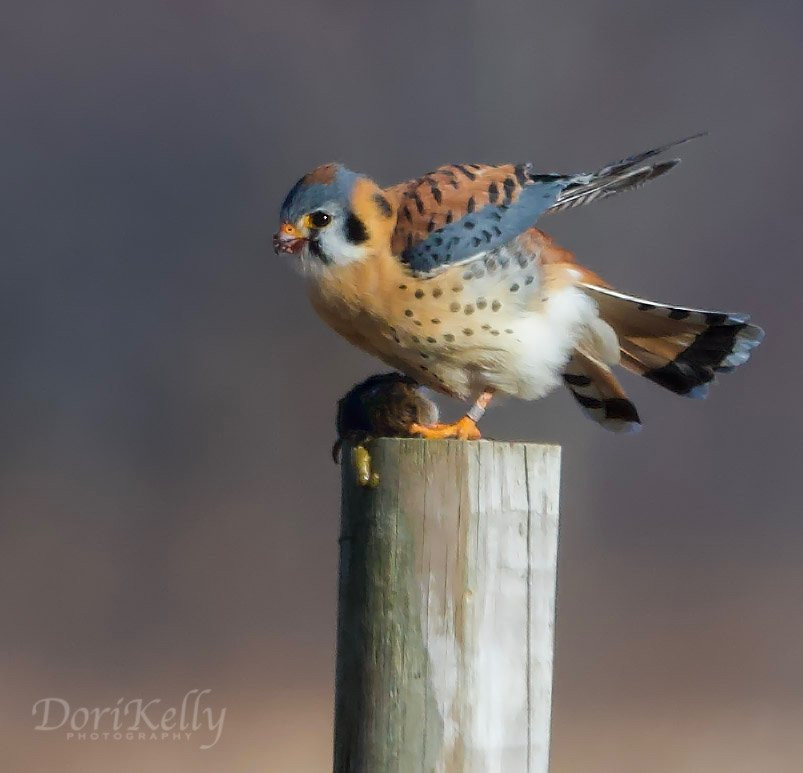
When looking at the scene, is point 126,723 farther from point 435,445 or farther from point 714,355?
point 435,445

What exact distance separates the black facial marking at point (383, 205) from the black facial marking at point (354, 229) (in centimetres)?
6

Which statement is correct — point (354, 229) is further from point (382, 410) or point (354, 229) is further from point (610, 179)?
point (610, 179)

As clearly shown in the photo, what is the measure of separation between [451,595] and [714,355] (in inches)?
40.3

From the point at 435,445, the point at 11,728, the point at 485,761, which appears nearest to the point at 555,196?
the point at 435,445

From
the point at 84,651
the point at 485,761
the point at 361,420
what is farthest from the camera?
the point at 84,651

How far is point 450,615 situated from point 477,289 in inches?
31.1

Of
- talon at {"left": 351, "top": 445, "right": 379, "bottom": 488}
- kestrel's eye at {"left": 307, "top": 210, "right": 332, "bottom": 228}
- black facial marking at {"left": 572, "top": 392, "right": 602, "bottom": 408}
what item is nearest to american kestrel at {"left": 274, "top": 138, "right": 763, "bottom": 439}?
kestrel's eye at {"left": 307, "top": 210, "right": 332, "bottom": 228}

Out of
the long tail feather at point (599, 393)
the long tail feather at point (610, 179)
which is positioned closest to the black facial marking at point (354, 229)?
the long tail feather at point (610, 179)

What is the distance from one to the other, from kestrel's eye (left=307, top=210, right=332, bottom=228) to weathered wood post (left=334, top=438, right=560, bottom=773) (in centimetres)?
64

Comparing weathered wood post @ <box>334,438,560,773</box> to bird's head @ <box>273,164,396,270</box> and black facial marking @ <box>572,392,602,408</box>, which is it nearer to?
bird's head @ <box>273,164,396,270</box>

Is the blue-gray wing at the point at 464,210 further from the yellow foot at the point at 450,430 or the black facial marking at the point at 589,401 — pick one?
the black facial marking at the point at 589,401

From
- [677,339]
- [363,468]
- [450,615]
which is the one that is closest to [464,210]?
[677,339]

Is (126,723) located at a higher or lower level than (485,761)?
higher

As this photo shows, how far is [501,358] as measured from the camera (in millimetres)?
2588
